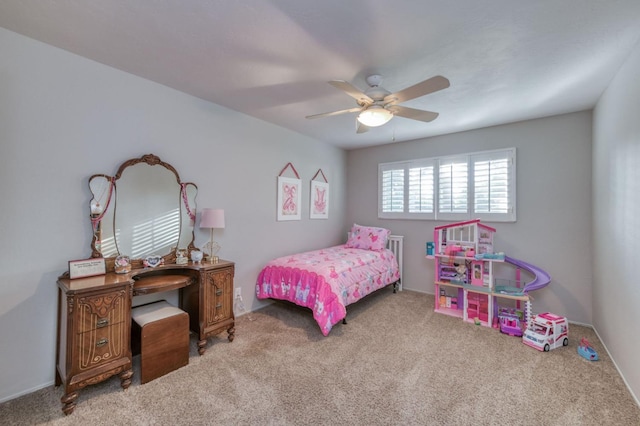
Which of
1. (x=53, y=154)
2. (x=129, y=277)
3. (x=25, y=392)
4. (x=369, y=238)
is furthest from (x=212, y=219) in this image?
(x=369, y=238)

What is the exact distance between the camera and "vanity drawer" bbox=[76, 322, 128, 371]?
5.98 feet

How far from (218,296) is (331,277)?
1.18m

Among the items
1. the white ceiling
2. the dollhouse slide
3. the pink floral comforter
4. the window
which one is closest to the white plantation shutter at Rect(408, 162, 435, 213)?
the window

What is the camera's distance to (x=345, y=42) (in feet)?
6.38

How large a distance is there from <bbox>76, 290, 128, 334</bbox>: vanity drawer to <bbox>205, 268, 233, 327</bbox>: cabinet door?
2.26ft

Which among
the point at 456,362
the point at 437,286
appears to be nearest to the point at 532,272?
the point at 437,286

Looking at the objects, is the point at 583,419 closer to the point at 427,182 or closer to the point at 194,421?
the point at 194,421

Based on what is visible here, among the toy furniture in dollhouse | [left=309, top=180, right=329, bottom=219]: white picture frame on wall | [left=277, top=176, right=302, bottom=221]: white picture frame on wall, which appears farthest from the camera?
[left=309, top=180, right=329, bottom=219]: white picture frame on wall

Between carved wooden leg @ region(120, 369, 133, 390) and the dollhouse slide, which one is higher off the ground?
the dollhouse slide

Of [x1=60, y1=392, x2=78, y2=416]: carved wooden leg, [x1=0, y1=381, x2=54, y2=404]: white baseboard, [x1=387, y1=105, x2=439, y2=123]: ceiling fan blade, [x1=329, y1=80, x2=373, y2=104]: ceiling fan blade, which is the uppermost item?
[x1=329, y1=80, x2=373, y2=104]: ceiling fan blade

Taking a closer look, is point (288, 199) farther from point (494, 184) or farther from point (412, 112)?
point (494, 184)

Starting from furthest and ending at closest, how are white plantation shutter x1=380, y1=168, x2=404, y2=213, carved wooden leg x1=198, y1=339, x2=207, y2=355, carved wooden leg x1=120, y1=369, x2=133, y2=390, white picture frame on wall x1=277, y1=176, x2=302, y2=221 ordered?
white plantation shutter x1=380, y1=168, x2=404, y2=213 → white picture frame on wall x1=277, y1=176, x2=302, y2=221 → carved wooden leg x1=198, y1=339, x2=207, y2=355 → carved wooden leg x1=120, y1=369, x2=133, y2=390

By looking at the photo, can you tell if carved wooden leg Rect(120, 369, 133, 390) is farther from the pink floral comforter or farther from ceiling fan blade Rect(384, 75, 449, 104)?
ceiling fan blade Rect(384, 75, 449, 104)

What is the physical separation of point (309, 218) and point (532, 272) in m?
3.08
